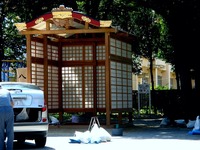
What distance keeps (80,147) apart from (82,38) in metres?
8.40

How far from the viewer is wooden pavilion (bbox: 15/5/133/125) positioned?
18641 millimetres

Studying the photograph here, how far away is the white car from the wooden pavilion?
19.8 ft

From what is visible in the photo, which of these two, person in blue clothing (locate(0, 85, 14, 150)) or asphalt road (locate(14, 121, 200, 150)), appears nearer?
person in blue clothing (locate(0, 85, 14, 150))

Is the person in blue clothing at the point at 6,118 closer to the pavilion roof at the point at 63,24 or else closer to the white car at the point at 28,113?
the white car at the point at 28,113

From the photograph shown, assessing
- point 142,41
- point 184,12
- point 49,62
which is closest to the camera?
point 49,62

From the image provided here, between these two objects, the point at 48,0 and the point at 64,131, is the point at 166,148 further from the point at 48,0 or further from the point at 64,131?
the point at 48,0

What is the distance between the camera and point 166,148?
12258mm

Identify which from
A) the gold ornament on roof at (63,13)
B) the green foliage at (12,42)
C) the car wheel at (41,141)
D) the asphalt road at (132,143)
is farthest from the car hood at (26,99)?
the green foliage at (12,42)

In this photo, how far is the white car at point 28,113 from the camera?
12.1 meters

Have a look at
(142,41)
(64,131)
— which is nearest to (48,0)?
(64,131)

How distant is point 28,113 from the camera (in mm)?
12453

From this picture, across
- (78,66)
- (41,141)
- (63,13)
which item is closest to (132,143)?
(41,141)

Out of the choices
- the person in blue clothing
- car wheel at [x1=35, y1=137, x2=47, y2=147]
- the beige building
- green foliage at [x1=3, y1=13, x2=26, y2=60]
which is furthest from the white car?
the beige building

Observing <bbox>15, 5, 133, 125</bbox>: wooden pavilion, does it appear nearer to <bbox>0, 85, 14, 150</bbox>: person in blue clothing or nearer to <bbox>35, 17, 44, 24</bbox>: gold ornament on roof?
<bbox>35, 17, 44, 24</bbox>: gold ornament on roof
